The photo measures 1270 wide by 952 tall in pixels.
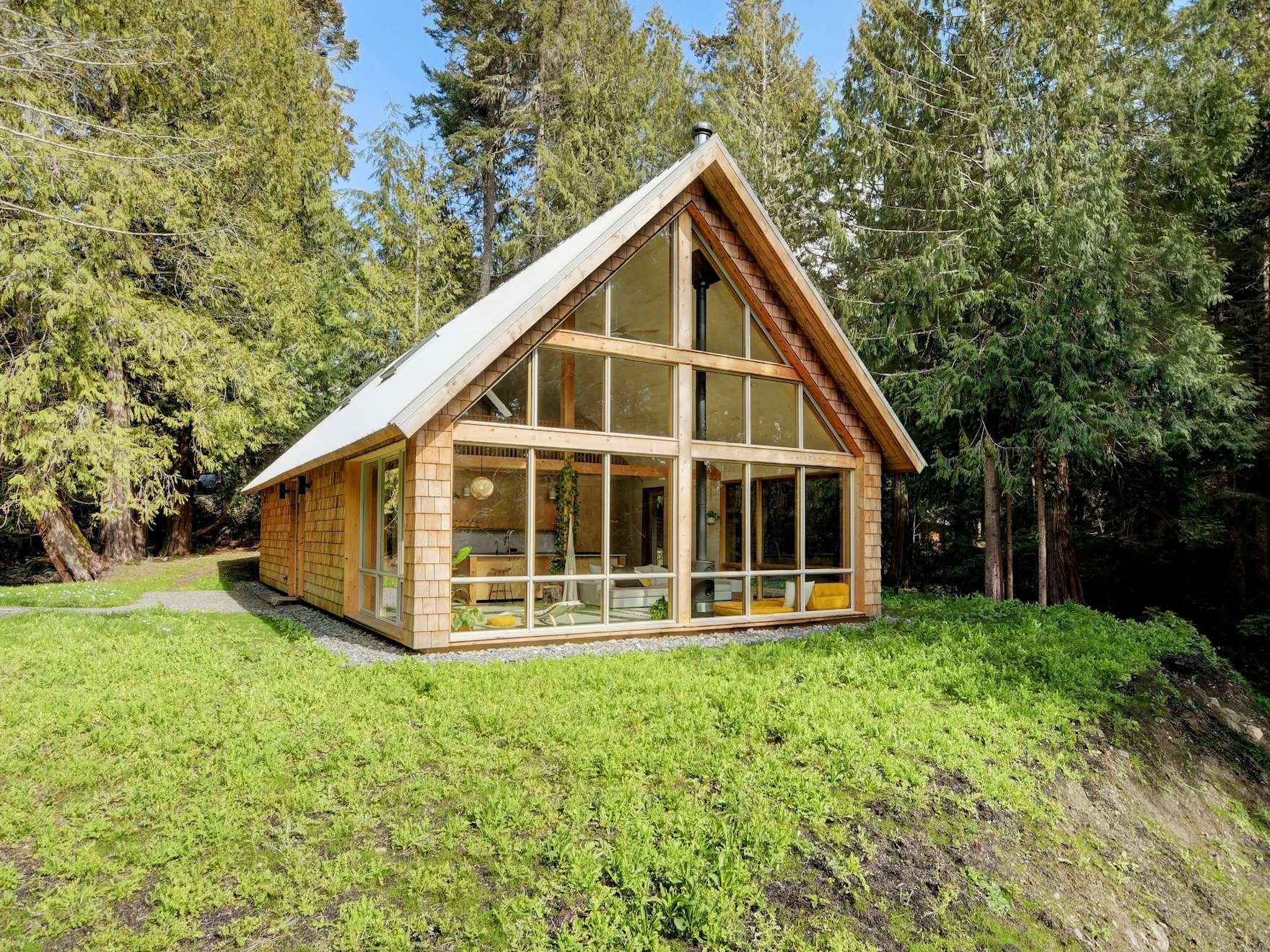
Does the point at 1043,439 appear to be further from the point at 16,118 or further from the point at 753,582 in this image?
the point at 16,118

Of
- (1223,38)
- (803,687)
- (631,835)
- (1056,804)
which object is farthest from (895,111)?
(631,835)

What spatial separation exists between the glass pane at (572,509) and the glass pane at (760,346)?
274 cm

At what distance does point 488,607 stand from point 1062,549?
1264cm

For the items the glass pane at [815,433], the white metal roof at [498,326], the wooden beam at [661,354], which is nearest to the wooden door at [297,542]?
the white metal roof at [498,326]

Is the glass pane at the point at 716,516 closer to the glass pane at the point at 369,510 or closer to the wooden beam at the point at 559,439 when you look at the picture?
the wooden beam at the point at 559,439

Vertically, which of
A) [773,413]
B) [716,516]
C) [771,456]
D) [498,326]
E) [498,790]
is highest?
[498,326]

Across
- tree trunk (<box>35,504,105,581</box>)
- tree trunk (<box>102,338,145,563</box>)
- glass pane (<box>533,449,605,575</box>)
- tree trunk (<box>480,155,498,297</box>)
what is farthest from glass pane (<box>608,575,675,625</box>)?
tree trunk (<box>480,155,498,297</box>)

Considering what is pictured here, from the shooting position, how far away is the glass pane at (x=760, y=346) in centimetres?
1022

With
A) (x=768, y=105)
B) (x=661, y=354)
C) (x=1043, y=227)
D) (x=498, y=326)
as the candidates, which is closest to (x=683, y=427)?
(x=661, y=354)

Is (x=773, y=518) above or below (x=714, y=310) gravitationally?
below

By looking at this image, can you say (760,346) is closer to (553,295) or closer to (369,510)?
(553,295)

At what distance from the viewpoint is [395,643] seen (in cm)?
826

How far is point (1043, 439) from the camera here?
12734 millimetres

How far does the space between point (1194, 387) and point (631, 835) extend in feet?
43.0
